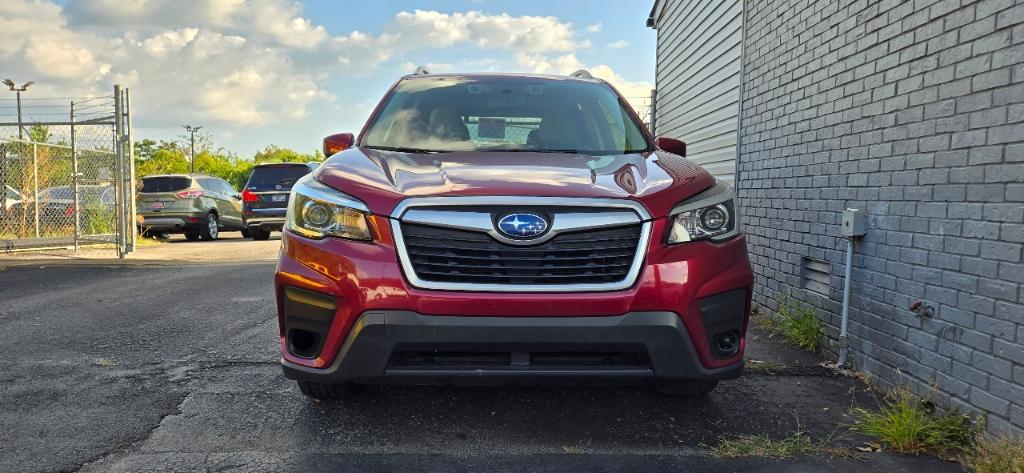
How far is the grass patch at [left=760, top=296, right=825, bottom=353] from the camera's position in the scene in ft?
14.5

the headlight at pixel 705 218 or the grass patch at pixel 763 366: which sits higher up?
the headlight at pixel 705 218

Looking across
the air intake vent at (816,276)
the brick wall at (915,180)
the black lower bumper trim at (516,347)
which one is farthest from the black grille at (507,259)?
the air intake vent at (816,276)

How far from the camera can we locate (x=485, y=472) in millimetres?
2633

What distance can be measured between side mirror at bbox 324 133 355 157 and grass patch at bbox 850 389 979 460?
3.17 metres

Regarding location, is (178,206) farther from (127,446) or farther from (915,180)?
(915,180)

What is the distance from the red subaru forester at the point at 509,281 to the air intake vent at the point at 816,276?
5.78ft

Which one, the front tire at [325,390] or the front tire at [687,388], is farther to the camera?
the front tire at [687,388]

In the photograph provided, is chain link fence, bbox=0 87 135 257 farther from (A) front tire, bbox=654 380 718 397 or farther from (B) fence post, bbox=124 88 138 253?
(A) front tire, bbox=654 380 718 397

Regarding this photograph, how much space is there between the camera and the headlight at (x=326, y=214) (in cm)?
273

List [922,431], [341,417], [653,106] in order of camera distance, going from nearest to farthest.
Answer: [922,431] → [341,417] → [653,106]

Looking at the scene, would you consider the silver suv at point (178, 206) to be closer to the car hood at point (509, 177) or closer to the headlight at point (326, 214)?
the car hood at point (509, 177)

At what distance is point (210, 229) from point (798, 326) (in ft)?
44.3

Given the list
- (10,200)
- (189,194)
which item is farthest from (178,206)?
(10,200)

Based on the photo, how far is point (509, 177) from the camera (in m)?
2.87
